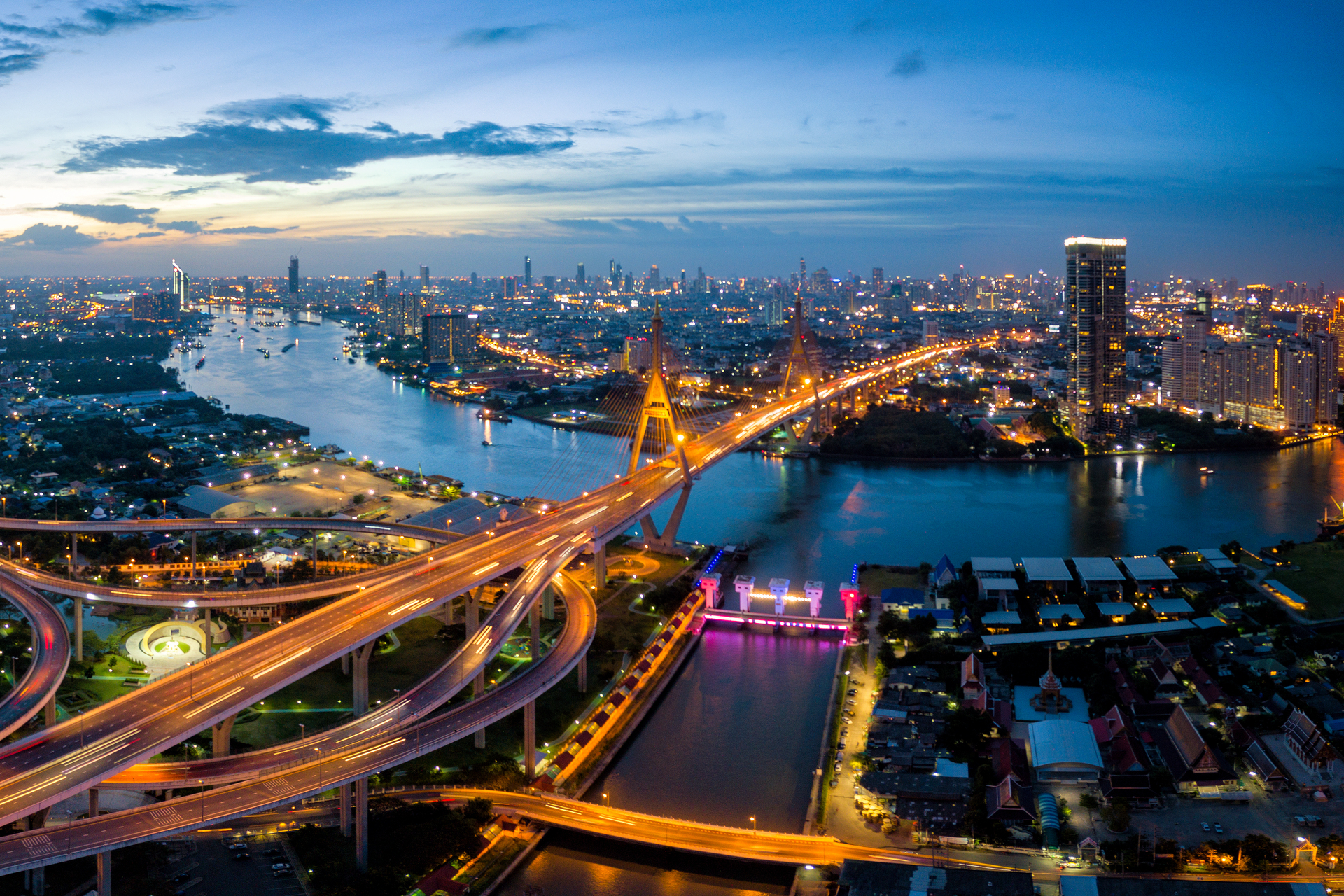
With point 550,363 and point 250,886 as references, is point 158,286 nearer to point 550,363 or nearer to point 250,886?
point 550,363

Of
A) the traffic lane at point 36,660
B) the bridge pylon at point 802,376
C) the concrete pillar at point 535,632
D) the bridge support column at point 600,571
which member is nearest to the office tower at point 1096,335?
the bridge pylon at point 802,376

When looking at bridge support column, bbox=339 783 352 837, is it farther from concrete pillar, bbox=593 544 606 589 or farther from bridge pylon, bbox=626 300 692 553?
bridge pylon, bbox=626 300 692 553

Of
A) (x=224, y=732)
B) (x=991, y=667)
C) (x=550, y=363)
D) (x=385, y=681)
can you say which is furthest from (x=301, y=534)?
(x=550, y=363)

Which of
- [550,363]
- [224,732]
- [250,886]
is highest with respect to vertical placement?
[550,363]

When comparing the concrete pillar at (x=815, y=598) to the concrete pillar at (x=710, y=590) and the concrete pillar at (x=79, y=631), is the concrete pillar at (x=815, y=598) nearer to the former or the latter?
the concrete pillar at (x=710, y=590)

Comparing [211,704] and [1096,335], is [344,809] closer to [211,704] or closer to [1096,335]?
[211,704]

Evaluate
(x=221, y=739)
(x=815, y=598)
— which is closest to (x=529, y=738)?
(x=221, y=739)

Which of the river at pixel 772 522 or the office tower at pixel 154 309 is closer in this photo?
the river at pixel 772 522
